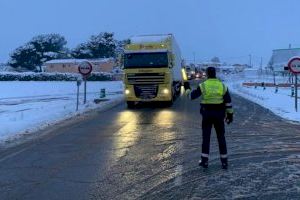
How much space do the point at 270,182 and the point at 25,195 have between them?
3.78 m

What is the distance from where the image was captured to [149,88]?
2784cm

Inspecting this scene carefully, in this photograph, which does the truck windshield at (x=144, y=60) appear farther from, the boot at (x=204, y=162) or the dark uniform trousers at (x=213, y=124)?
the boot at (x=204, y=162)

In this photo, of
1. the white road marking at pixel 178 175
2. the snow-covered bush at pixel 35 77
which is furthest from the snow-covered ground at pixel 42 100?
the white road marking at pixel 178 175

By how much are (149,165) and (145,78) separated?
1709cm

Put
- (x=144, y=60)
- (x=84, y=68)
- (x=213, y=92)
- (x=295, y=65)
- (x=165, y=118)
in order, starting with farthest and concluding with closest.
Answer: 1. (x=84, y=68)
2. (x=144, y=60)
3. (x=295, y=65)
4. (x=165, y=118)
5. (x=213, y=92)

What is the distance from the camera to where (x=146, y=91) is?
27812 mm

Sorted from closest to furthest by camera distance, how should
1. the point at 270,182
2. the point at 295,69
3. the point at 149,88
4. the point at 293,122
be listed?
the point at 270,182 < the point at 293,122 < the point at 295,69 < the point at 149,88

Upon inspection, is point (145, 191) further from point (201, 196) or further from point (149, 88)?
point (149, 88)

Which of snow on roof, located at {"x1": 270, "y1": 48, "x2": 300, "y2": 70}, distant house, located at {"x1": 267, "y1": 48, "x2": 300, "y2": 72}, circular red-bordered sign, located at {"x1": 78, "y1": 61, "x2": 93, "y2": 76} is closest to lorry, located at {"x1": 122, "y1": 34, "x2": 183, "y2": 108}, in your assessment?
circular red-bordered sign, located at {"x1": 78, "y1": 61, "x2": 93, "y2": 76}

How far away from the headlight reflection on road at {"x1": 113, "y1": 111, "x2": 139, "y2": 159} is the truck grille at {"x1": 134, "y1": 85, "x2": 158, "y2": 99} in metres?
3.72

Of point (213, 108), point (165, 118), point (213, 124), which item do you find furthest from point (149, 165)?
point (165, 118)

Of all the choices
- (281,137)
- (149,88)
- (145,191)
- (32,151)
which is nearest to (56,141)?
(32,151)

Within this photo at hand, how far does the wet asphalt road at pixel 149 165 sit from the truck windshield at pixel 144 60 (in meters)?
9.85

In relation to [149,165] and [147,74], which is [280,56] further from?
[149,165]
